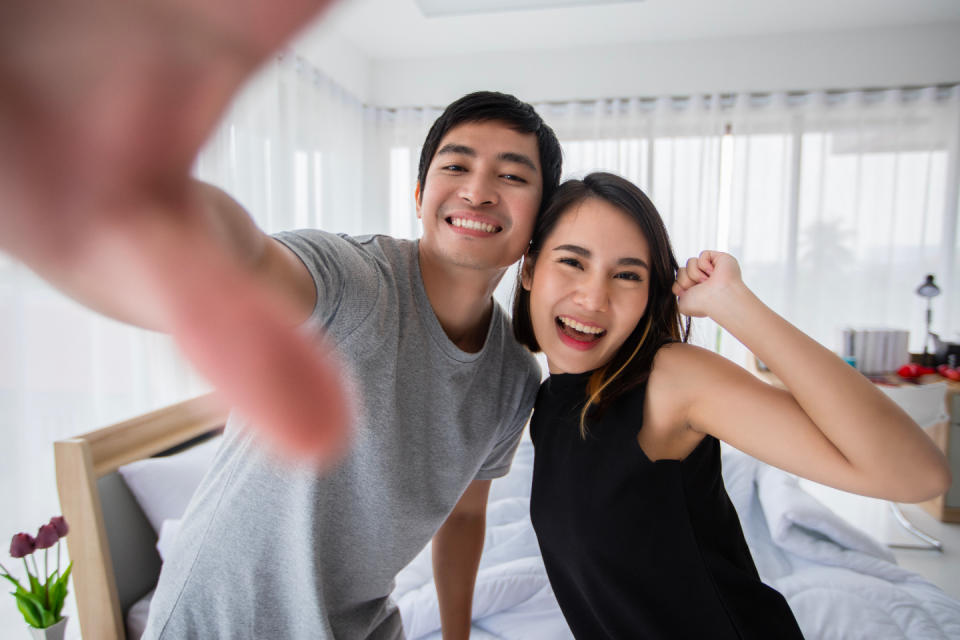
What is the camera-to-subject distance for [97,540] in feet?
4.23

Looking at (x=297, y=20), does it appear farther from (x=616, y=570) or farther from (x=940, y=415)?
(x=940, y=415)

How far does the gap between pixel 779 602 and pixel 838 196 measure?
3.55m

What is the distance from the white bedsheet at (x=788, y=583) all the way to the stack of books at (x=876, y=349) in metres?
1.59

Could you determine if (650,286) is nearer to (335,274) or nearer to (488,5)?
(335,274)

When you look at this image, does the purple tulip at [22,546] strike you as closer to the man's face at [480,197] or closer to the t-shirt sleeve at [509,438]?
the t-shirt sleeve at [509,438]

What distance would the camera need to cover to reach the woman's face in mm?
887

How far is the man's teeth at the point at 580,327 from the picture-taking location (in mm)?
896

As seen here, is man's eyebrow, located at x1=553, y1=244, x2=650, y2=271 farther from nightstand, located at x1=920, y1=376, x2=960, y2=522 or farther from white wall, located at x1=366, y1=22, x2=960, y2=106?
white wall, located at x1=366, y1=22, x2=960, y2=106

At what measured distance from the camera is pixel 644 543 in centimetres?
81

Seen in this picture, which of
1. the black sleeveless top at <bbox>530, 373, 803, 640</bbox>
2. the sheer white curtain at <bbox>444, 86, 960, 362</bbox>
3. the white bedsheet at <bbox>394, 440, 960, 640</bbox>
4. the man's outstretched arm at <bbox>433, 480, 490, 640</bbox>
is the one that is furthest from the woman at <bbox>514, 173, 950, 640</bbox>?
the sheer white curtain at <bbox>444, 86, 960, 362</bbox>

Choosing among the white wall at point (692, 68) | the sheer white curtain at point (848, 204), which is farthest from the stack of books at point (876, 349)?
the white wall at point (692, 68)

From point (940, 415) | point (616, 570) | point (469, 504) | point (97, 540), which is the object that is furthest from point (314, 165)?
point (940, 415)

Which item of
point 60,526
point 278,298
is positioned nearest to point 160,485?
point 60,526

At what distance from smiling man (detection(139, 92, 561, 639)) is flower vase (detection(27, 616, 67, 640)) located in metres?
0.63
